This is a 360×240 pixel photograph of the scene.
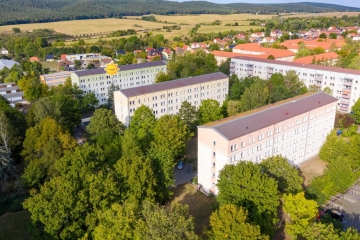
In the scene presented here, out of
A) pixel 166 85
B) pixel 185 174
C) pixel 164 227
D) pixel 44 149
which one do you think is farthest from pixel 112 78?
pixel 164 227

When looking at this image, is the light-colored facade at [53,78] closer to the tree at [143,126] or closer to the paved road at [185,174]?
the tree at [143,126]

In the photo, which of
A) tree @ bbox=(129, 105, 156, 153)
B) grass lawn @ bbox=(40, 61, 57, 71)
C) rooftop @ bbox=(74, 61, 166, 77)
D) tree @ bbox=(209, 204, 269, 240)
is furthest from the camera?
grass lawn @ bbox=(40, 61, 57, 71)

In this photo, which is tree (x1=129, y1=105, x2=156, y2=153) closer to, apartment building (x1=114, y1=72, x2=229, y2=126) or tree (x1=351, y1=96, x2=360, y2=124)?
apartment building (x1=114, y1=72, x2=229, y2=126)

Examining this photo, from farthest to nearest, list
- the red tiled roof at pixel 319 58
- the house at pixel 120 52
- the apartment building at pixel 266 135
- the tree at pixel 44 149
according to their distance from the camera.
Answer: the house at pixel 120 52
the red tiled roof at pixel 319 58
the tree at pixel 44 149
the apartment building at pixel 266 135

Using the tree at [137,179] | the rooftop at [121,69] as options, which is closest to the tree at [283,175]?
the tree at [137,179]

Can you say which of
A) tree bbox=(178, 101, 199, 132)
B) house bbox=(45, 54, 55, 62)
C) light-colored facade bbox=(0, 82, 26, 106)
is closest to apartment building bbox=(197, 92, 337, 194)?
tree bbox=(178, 101, 199, 132)
